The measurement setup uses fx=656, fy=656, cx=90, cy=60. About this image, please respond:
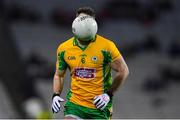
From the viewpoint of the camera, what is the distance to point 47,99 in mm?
18000

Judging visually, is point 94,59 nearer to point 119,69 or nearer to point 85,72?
point 85,72

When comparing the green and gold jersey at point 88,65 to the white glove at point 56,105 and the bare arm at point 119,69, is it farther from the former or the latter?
the white glove at point 56,105

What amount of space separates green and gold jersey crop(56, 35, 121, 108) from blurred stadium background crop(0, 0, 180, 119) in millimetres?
9388

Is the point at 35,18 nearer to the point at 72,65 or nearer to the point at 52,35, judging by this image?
the point at 52,35

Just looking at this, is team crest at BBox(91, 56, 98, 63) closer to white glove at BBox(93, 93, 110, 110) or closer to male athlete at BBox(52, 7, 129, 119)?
male athlete at BBox(52, 7, 129, 119)

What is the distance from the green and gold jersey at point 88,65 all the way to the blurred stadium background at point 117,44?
9.39 m

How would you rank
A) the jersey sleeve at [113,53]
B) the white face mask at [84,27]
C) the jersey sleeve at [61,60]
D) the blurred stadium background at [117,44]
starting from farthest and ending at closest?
the blurred stadium background at [117,44] < the jersey sleeve at [61,60] < the jersey sleeve at [113,53] < the white face mask at [84,27]

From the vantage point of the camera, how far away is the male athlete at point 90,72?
21.4 ft

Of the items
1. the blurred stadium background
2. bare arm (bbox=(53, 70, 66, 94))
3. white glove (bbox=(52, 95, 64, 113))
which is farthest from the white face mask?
the blurred stadium background

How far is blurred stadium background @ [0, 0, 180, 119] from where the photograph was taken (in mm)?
17219

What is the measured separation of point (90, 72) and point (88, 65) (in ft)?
0.24

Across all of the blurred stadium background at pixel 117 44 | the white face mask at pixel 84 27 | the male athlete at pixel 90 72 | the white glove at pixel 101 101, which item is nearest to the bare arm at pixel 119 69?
the male athlete at pixel 90 72

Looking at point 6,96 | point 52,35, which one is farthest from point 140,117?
point 52,35

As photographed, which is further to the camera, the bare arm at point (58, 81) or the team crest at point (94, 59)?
the bare arm at point (58, 81)
